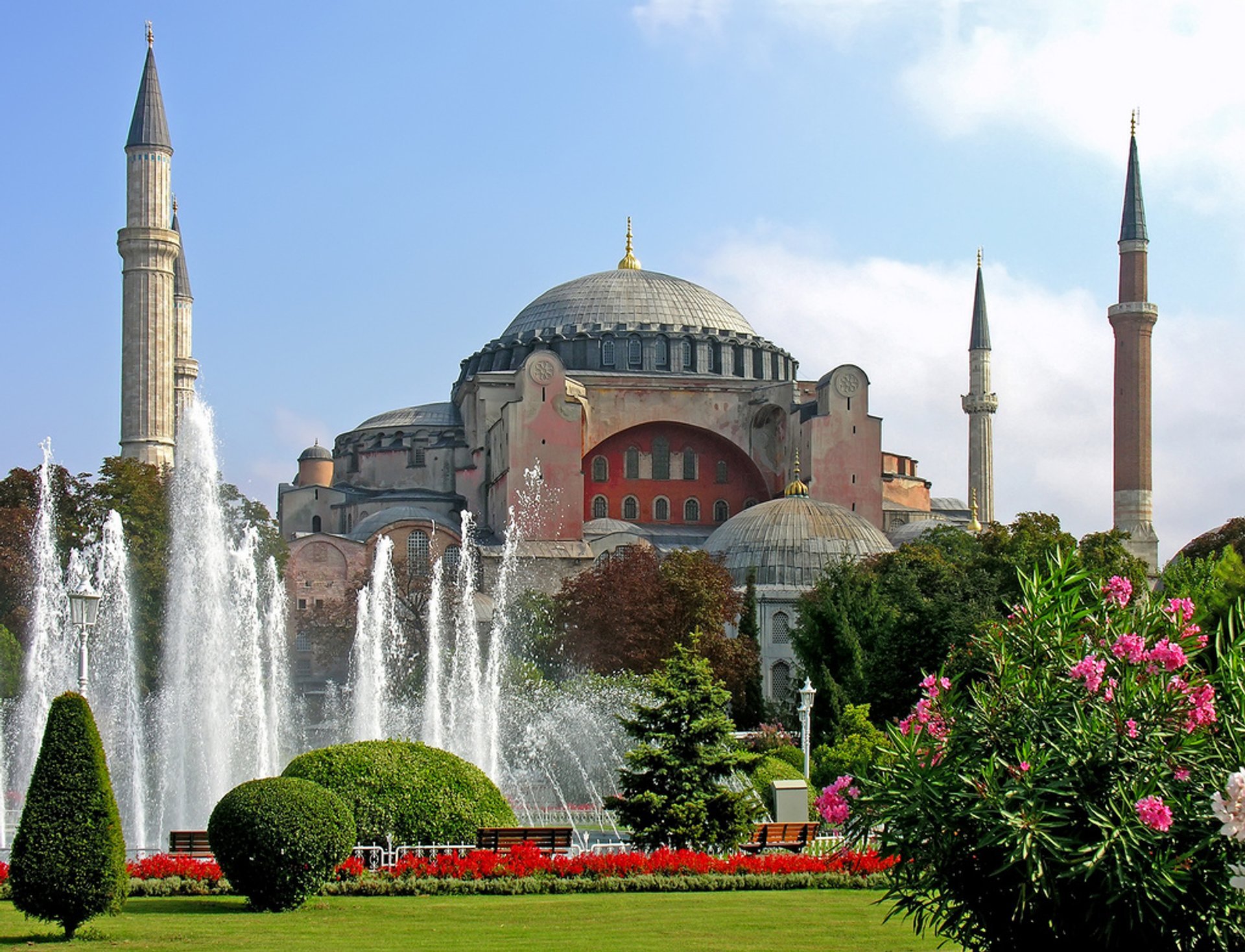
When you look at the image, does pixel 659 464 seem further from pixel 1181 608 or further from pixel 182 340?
pixel 1181 608

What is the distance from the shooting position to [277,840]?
11914mm

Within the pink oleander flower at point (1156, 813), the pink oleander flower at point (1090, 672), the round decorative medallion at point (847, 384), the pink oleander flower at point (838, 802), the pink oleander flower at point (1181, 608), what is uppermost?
the round decorative medallion at point (847, 384)

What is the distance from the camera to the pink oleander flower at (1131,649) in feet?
25.9

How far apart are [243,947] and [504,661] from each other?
2112cm

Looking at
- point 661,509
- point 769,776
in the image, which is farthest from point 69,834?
point 661,509

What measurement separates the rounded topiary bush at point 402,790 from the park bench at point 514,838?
257mm

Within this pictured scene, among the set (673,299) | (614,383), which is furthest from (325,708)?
(673,299)

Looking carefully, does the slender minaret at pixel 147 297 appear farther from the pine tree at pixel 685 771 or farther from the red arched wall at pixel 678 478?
the pine tree at pixel 685 771

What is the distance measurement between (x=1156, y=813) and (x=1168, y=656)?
0.78 m

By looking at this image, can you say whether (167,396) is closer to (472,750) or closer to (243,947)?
(472,750)

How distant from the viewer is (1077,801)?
763 cm

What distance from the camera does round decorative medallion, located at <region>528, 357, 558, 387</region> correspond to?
45.2 metres

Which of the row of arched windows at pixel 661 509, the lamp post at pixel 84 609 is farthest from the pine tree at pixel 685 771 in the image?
the row of arched windows at pixel 661 509

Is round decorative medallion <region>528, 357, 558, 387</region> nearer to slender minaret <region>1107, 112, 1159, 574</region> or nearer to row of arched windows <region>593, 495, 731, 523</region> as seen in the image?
row of arched windows <region>593, 495, 731, 523</region>
